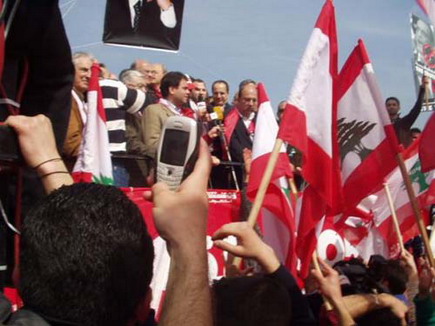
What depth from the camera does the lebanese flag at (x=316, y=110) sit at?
434 cm

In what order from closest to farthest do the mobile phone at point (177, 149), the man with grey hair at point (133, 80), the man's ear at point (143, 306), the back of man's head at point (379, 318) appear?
the man's ear at point (143, 306), the mobile phone at point (177, 149), the back of man's head at point (379, 318), the man with grey hair at point (133, 80)

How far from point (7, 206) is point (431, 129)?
3.25 metres

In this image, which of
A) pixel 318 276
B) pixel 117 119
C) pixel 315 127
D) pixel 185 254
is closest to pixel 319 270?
pixel 318 276

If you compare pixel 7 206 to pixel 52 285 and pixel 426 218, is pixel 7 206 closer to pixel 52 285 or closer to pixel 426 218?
pixel 52 285

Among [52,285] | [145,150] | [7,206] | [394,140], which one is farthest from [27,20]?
[145,150]

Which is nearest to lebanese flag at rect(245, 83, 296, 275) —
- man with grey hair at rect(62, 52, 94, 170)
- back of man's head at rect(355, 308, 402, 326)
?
back of man's head at rect(355, 308, 402, 326)

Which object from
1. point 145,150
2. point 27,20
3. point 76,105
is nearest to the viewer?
point 27,20

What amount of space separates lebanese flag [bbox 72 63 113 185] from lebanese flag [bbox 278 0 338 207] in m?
1.08

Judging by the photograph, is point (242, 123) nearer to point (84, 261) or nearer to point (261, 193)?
point (261, 193)

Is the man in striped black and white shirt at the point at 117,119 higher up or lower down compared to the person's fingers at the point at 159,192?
lower down

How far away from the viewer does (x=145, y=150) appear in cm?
603

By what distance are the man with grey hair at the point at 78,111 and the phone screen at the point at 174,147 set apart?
2656mm

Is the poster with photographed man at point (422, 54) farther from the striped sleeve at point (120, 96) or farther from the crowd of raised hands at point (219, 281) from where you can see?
the crowd of raised hands at point (219, 281)

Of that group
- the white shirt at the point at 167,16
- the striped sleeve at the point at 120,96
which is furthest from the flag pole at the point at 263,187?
the striped sleeve at the point at 120,96
